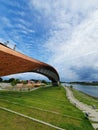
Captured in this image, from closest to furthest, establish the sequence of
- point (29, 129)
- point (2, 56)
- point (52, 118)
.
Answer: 1. point (29, 129)
2. point (52, 118)
3. point (2, 56)

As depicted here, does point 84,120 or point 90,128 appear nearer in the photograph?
point 90,128

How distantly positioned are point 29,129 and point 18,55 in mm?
8381

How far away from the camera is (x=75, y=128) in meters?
8.76

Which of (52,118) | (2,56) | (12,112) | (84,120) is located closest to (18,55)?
(2,56)

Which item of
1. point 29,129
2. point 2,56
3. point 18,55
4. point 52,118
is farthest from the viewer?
point 18,55

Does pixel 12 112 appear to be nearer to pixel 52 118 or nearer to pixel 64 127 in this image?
pixel 52 118

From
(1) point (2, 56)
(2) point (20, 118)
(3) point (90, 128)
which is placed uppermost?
(1) point (2, 56)

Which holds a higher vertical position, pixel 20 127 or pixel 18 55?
pixel 18 55

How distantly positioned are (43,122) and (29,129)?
3.75 ft

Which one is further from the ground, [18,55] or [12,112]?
[18,55]

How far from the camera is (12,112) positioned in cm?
985

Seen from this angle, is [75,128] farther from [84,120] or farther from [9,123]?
[9,123]

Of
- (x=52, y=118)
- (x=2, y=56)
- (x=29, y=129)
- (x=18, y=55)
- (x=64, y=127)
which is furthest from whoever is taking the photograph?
(x=18, y=55)

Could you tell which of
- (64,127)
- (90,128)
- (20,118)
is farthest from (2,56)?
(90,128)
